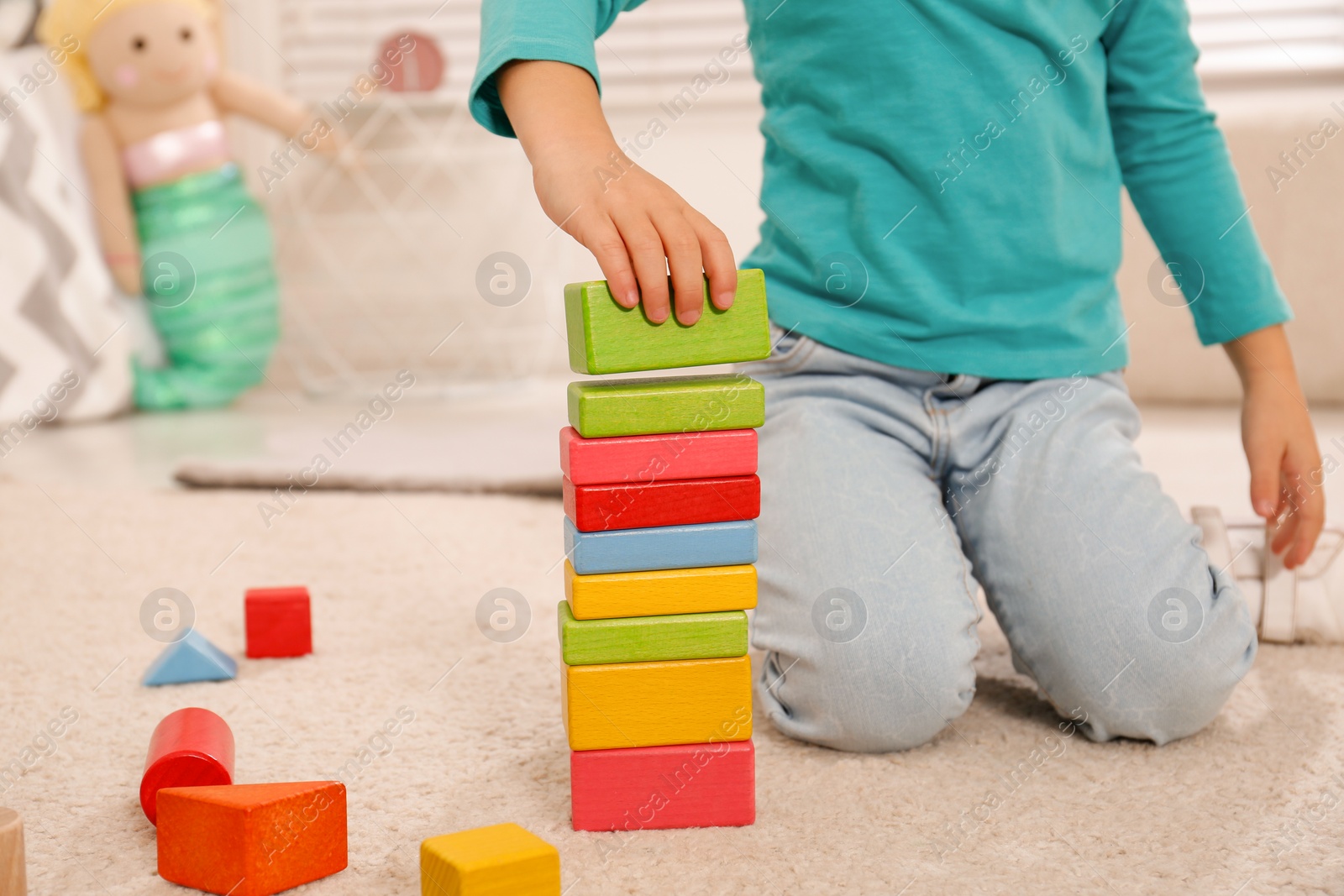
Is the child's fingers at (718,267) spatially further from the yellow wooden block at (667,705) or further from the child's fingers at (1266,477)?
the child's fingers at (1266,477)

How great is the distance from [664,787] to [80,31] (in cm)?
192

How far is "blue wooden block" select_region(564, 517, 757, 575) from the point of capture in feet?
1.92

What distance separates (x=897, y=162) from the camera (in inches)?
31.9

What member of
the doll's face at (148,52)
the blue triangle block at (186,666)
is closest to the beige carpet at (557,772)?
the blue triangle block at (186,666)

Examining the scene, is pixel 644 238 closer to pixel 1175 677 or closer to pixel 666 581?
pixel 666 581

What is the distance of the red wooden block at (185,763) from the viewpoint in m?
0.60

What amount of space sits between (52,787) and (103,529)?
64cm

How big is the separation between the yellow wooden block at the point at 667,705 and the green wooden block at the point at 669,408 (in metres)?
0.12

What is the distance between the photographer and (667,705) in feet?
1.95

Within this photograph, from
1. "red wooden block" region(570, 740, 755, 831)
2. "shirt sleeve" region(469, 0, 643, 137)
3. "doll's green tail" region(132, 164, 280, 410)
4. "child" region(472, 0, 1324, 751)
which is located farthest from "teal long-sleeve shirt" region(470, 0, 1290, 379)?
"doll's green tail" region(132, 164, 280, 410)

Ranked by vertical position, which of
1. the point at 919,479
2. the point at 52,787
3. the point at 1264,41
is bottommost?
→ the point at 52,787

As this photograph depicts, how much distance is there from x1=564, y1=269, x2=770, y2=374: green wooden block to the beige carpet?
0.24m

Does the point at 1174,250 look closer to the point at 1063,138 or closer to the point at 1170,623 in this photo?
the point at 1063,138

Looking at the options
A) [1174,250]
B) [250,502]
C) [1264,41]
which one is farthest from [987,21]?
[1264,41]
